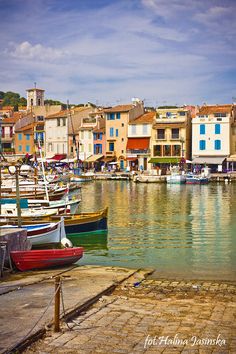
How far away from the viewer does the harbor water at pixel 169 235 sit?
20.5m

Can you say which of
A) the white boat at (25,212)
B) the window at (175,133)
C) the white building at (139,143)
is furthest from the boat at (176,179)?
the white boat at (25,212)

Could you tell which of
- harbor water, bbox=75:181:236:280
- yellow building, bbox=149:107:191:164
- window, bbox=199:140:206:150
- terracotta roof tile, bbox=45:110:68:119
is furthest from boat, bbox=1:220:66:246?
→ terracotta roof tile, bbox=45:110:68:119

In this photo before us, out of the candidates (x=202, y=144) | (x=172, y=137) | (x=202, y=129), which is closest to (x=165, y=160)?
(x=172, y=137)

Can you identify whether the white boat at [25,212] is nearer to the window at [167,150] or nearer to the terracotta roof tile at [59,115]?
the window at [167,150]

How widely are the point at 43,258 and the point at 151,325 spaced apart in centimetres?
756

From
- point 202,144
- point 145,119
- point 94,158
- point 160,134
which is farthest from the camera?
point 94,158

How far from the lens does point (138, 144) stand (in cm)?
8062

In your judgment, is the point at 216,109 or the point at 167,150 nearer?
the point at 216,109

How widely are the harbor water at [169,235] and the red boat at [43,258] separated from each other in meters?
2.61

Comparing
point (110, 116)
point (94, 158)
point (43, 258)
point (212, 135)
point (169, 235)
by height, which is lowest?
point (169, 235)

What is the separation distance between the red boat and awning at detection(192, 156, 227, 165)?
2309 inches

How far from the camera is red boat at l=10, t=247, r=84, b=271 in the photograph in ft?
55.5

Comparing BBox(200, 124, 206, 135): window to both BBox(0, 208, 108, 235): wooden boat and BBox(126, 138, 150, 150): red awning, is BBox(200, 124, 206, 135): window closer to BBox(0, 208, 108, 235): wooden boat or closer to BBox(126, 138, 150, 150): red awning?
BBox(126, 138, 150, 150): red awning

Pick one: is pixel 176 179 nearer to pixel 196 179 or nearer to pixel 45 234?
pixel 196 179
